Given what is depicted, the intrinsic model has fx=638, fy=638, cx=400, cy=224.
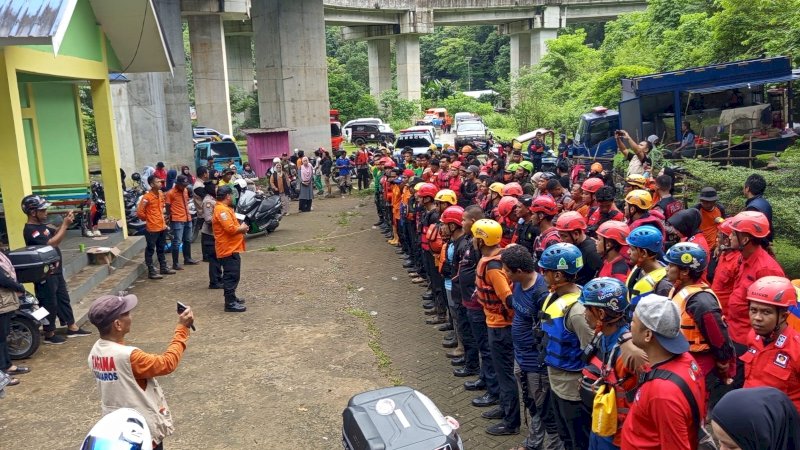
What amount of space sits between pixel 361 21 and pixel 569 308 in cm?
3750

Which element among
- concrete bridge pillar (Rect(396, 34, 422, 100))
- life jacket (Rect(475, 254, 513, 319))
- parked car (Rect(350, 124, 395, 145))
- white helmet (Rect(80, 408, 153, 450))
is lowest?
life jacket (Rect(475, 254, 513, 319))

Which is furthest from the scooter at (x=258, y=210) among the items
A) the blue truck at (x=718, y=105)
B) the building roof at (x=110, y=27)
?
the blue truck at (x=718, y=105)

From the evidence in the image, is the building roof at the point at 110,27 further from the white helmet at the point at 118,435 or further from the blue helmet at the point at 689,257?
the blue helmet at the point at 689,257

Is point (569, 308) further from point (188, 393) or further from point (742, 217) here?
point (188, 393)

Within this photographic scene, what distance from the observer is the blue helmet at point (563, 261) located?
4402 millimetres

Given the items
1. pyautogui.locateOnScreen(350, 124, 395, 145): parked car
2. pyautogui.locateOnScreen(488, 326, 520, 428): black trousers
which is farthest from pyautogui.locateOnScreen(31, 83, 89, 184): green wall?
pyautogui.locateOnScreen(350, 124, 395, 145): parked car

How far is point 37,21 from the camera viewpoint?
7719mm

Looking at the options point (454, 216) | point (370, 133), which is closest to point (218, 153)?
point (370, 133)

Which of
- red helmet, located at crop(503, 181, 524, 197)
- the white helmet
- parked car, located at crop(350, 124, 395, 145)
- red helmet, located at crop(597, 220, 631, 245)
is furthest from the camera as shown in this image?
parked car, located at crop(350, 124, 395, 145)

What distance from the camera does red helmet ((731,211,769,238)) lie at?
4.98m

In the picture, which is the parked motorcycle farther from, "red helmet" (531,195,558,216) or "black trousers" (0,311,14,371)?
"red helmet" (531,195,558,216)

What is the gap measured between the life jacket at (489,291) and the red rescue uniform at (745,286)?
5.79 feet

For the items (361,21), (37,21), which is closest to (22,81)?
(37,21)

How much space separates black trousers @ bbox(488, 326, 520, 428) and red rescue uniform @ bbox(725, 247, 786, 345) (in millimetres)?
1799
